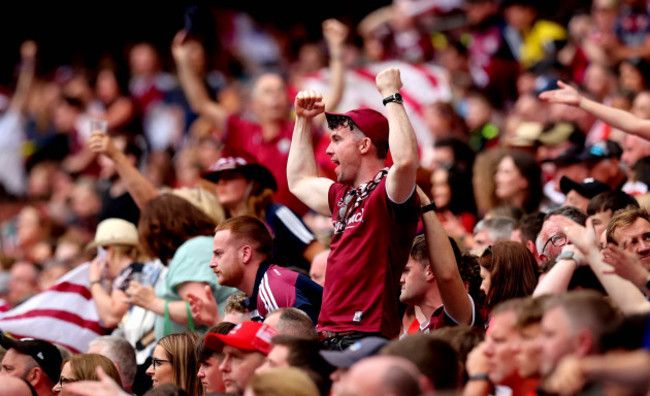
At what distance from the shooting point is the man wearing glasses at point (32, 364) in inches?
283

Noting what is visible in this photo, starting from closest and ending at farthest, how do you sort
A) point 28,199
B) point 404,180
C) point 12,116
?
point 404,180 < point 28,199 < point 12,116

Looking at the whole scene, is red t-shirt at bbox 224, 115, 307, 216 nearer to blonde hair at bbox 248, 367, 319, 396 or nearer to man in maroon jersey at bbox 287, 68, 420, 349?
man in maroon jersey at bbox 287, 68, 420, 349

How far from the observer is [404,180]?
533 cm

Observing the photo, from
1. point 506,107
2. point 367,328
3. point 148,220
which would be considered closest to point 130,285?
point 148,220

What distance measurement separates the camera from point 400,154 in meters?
Result: 5.29

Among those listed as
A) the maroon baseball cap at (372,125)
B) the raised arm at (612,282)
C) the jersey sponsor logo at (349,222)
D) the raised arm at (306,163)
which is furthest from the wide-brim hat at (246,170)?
the raised arm at (612,282)

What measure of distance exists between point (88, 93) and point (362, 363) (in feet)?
44.9

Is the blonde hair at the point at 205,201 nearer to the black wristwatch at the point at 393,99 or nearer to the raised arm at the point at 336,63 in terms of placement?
the raised arm at the point at 336,63

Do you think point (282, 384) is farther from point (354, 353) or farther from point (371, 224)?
point (371, 224)

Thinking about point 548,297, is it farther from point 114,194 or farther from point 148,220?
point 114,194

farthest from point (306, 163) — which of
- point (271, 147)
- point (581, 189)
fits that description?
point (271, 147)

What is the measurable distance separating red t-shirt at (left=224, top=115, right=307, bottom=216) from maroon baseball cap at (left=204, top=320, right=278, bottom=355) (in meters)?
3.70

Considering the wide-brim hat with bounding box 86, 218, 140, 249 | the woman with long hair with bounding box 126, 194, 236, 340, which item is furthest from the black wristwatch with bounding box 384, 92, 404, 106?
the wide-brim hat with bounding box 86, 218, 140, 249

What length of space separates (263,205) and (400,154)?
285 cm
